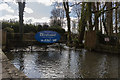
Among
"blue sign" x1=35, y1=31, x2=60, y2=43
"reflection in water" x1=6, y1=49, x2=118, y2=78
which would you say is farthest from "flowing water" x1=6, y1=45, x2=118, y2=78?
"blue sign" x1=35, y1=31, x2=60, y2=43

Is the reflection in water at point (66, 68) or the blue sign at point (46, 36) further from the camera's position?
the blue sign at point (46, 36)

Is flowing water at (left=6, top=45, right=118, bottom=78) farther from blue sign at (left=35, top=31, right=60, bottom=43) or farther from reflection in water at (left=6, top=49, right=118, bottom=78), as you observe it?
blue sign at (left=35, top=31, right=60, bottom=43)

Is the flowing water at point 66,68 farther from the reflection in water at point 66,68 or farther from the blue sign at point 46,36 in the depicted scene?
the blue sign at point 46,36

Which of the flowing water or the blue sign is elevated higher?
the blue sign

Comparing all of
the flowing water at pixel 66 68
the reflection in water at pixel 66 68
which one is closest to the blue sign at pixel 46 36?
the flowing water at pixel 66 68

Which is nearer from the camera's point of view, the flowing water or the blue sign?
the flowing water

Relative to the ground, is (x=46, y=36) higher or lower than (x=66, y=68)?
higher

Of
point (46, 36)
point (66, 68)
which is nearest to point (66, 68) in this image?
point (66, 68)

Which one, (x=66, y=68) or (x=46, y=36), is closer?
(x=66, y=68)

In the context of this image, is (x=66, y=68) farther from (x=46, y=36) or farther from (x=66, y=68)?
(x=46, y=36)

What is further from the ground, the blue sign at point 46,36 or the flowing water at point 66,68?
the blue sign at point 46,36

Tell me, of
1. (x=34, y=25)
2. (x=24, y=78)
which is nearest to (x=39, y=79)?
(x=24, y=78)

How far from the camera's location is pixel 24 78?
2891 mm

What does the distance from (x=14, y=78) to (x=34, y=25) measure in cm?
2367
